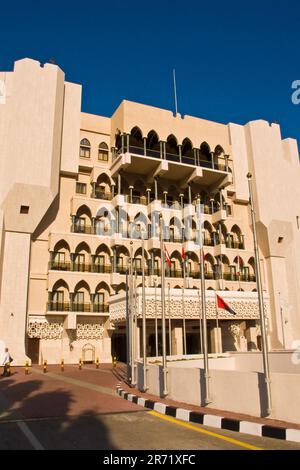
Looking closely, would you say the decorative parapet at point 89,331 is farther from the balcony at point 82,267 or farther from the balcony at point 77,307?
the balcony at point 82,267

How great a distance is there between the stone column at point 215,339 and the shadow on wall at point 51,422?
21230 mm

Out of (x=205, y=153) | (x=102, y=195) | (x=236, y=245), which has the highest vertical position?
(x=205, y=153)

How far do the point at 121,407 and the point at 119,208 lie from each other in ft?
89.7

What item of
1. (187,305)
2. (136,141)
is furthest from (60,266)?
(136,141)

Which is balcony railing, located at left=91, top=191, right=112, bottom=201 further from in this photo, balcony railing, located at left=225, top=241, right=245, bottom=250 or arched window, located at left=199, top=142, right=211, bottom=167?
balcony railing, located at left=225, top=241, right=245, bottom=250

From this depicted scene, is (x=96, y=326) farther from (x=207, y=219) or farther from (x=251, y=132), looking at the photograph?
(x=251, y=132)

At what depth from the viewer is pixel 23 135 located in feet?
111

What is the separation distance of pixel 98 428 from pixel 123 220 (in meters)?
30.2

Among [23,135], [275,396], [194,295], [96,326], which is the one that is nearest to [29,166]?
[23,135]

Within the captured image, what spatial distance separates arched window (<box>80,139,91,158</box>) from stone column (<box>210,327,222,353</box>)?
1998 centimetres

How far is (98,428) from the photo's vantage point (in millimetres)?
8945

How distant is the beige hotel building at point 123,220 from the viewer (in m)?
33.3

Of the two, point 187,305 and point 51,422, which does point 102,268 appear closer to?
point 187,305

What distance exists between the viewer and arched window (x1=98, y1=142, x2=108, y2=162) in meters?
40.3
